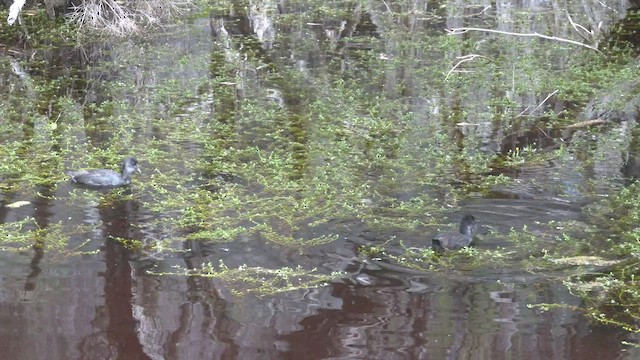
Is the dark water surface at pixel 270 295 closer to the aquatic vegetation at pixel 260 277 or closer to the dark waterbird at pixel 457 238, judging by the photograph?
the aquatic vegetation at pixel 260 277

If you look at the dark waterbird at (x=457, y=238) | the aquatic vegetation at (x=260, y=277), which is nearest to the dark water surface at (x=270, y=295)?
the aquatic vegetation at (x=260, y=277)

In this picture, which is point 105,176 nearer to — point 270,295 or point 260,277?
point 260,277

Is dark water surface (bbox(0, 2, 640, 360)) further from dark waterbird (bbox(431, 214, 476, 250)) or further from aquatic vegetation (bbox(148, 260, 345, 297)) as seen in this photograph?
dark waterbird (bbox(431, 214, 476, 250))

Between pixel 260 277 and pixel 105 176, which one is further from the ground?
pixel 105 176

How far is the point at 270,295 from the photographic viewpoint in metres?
6.70

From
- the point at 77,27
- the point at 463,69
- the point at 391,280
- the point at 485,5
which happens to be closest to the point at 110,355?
the point at 391,280

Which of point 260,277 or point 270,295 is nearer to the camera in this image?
point 270,295

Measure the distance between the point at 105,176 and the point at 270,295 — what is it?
8.86 ft

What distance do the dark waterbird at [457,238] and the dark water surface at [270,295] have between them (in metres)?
→ 0.16

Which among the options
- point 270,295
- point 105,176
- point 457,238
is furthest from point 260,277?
point 105,176

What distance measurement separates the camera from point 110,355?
597 centimetres

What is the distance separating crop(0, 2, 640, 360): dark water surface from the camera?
6.10m

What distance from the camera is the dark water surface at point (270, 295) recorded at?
6102 mm

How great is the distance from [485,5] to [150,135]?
32.5 ft
